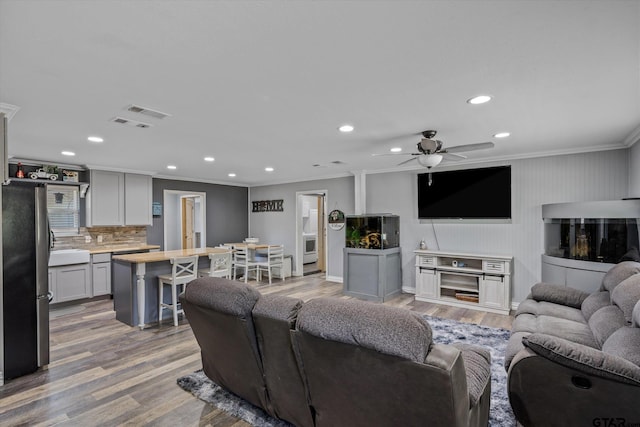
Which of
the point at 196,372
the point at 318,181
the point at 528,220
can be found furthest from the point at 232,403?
the point at 318,181

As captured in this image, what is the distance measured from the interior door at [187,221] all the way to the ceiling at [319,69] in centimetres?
529

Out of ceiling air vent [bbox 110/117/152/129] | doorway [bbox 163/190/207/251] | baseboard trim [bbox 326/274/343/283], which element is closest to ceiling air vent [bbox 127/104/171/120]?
ceiling air vent [bbox 110/117/152/129]

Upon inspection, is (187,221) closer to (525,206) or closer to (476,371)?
(525,206)

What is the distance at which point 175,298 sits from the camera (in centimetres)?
421

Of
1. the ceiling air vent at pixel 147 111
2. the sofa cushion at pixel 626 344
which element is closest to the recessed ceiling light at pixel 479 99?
the sofa cushion at pixel 626 344

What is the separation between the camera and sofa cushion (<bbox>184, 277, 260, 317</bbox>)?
1.95 meters

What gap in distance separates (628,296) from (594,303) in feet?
2.24

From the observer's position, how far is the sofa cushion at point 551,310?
9.63 ft

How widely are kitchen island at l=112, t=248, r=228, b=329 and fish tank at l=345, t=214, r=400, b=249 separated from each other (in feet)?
9.60

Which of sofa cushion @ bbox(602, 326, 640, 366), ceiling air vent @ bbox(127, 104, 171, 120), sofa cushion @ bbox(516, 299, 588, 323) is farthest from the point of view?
sofa cushion @ bbox(516, 299, 588, 323)

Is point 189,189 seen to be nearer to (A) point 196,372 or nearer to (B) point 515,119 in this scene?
(A) point 196,372

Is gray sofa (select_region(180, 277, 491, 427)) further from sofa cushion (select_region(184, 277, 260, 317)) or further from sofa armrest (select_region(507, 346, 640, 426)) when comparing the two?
sofa armrest (select_region(507, 346, 640, 426))

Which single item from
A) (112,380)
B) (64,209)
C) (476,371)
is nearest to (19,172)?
(64,209)

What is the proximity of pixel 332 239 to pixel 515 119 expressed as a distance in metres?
4.57
